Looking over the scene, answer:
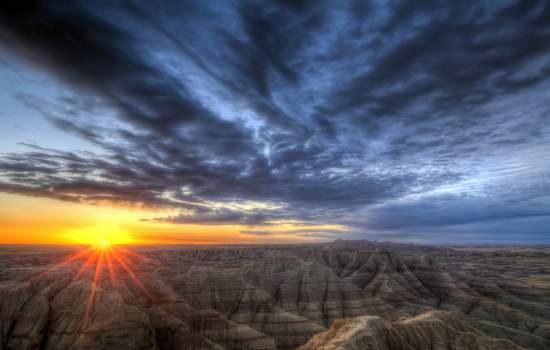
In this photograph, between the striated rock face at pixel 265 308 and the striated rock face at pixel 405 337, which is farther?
the striated rock face at pixel 265 308

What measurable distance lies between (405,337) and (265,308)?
50539 millimetres

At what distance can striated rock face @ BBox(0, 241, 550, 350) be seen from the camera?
42344 mm

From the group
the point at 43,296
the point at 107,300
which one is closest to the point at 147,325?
the point at 107,300

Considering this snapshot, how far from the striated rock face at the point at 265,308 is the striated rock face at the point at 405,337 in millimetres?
143

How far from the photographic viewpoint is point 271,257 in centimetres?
12681

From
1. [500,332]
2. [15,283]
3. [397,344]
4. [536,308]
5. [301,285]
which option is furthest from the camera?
[301,285]

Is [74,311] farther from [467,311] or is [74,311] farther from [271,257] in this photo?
[467,311]

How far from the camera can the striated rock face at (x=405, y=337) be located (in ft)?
111

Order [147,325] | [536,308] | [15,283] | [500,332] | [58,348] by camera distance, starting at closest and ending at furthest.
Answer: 1. [58,348]
2. [147,325]
3. [15,283]
4. [500,332]
5. [536,308]

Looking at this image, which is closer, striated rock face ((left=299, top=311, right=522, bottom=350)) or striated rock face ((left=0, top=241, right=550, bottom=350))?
striated rock face ((left=299, top=311, right=522, bottom=350))

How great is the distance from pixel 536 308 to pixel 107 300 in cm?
11436

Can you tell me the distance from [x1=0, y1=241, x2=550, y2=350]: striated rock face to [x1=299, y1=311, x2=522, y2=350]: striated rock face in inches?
5.6

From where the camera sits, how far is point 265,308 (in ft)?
271

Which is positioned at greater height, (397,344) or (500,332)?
(397,344)
